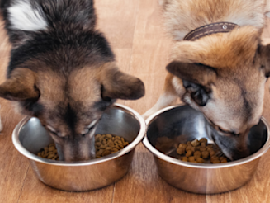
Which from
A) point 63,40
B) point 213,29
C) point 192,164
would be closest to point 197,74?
point 213,29

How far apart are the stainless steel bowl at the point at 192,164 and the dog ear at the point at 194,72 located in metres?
0.36

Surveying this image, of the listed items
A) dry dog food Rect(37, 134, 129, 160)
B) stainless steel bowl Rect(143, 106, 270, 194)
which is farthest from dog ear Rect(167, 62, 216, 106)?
dry dog food Rect(37, 134, 129, 160)

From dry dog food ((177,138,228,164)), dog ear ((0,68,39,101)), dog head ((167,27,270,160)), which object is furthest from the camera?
dry dog food ((177,138,228,164))

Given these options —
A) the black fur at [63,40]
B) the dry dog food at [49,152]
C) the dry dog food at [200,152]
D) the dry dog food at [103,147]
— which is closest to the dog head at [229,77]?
the dry dog food at [200,152]

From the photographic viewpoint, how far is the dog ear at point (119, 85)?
1.48 meters

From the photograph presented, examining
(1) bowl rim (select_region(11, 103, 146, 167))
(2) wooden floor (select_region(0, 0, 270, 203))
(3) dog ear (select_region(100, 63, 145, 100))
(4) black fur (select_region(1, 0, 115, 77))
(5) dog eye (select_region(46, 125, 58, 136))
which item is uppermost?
(4) black fur (select_region(1, 0, 115, 77))

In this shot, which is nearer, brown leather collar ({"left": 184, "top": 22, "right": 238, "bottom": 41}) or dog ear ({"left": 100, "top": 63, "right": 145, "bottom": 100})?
dog ear ({"left": 100, "top": 63, "right": 145, "bottom": 100})

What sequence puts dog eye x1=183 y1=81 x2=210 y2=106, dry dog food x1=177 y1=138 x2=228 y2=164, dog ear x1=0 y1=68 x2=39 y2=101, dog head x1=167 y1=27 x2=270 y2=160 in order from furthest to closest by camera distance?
dry dog food x1=177 y1=138 x2=228 y2=164 → dog eye x1=183 y1=81 x2=210 y2=106 → dog head x1=167 y1=27 x2=270 y2=160 → dog ear x1=0 y1=68 x2=39 y2=101

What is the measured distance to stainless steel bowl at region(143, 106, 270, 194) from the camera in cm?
150

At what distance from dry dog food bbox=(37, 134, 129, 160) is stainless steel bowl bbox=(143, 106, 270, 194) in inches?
8.4

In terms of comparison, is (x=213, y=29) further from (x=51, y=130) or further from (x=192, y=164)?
(x=51, y=130)

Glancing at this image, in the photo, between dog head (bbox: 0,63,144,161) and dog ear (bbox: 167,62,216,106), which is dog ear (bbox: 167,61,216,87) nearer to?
dog ear (bbox: 167,62,216,106)

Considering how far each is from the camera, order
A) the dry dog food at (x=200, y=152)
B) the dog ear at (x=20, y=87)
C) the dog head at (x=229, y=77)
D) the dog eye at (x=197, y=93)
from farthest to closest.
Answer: the dry dog food at (x=200, y=152) < the dog eye at (x=197, y=93) < the dog head at (x=229, y=77) < the dog ear at (x=20, y=87)

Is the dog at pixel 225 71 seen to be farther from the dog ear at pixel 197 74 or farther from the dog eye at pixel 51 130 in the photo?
the dog eye at pixel 51 130
